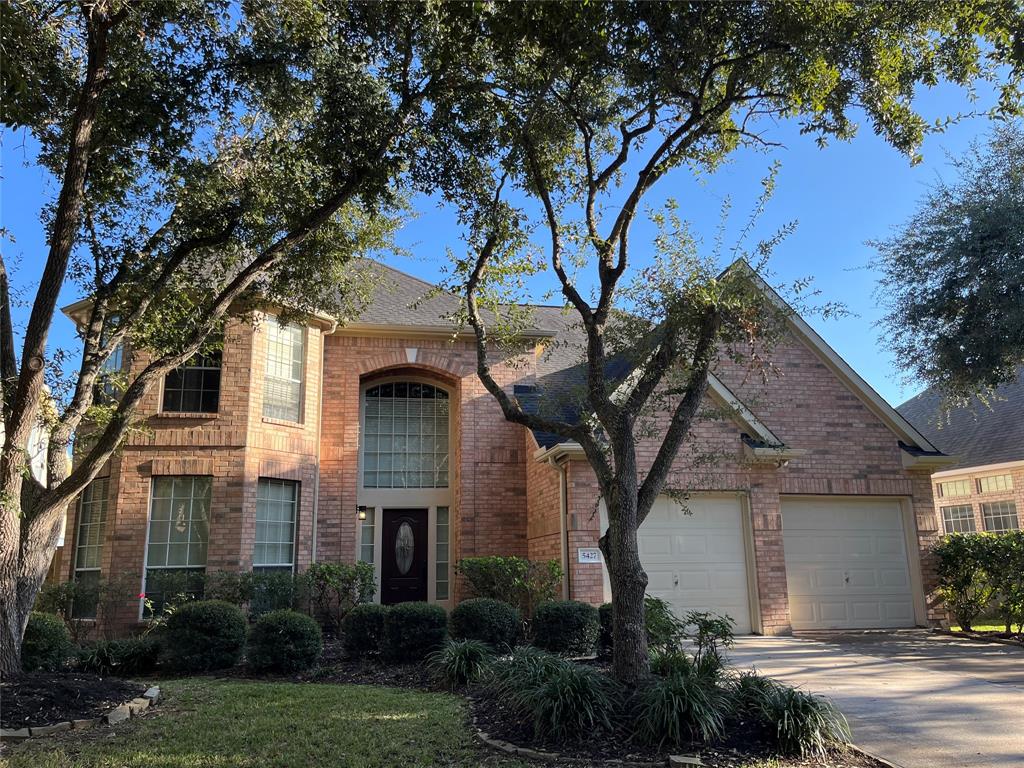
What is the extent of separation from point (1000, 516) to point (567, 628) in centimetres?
1570

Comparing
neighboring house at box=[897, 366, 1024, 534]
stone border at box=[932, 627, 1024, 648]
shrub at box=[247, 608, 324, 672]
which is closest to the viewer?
shrub at box=[247, 608, 324, 672]

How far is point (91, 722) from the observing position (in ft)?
23.0

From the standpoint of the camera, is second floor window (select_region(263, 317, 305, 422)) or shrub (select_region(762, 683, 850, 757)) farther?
second floor window (select_region(263, 317, 305, 422))

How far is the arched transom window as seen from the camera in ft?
54.0

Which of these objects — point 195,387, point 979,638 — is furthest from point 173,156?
point 979,638

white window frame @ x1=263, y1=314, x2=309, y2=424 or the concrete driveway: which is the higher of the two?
white window frame @ x1=263, y1=314, x2=309, y2=424

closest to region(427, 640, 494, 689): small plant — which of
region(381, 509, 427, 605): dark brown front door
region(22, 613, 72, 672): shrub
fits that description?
region(22, 613, 72, 672): shrub

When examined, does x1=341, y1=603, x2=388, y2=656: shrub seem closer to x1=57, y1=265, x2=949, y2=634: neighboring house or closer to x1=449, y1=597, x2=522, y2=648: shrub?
x1=449, y1=597, x2=522, y2=648: shrub

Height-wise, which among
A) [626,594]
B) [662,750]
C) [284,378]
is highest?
[284,378]

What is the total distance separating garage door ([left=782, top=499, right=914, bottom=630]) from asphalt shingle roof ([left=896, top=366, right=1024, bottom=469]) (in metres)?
6.05

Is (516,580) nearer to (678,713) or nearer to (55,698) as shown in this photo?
(678,713)

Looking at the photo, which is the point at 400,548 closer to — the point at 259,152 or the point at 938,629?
the point at 259,152

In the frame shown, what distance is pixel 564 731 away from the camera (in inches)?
247

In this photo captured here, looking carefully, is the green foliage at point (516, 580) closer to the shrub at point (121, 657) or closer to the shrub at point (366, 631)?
the shrub at point (366, 631)
